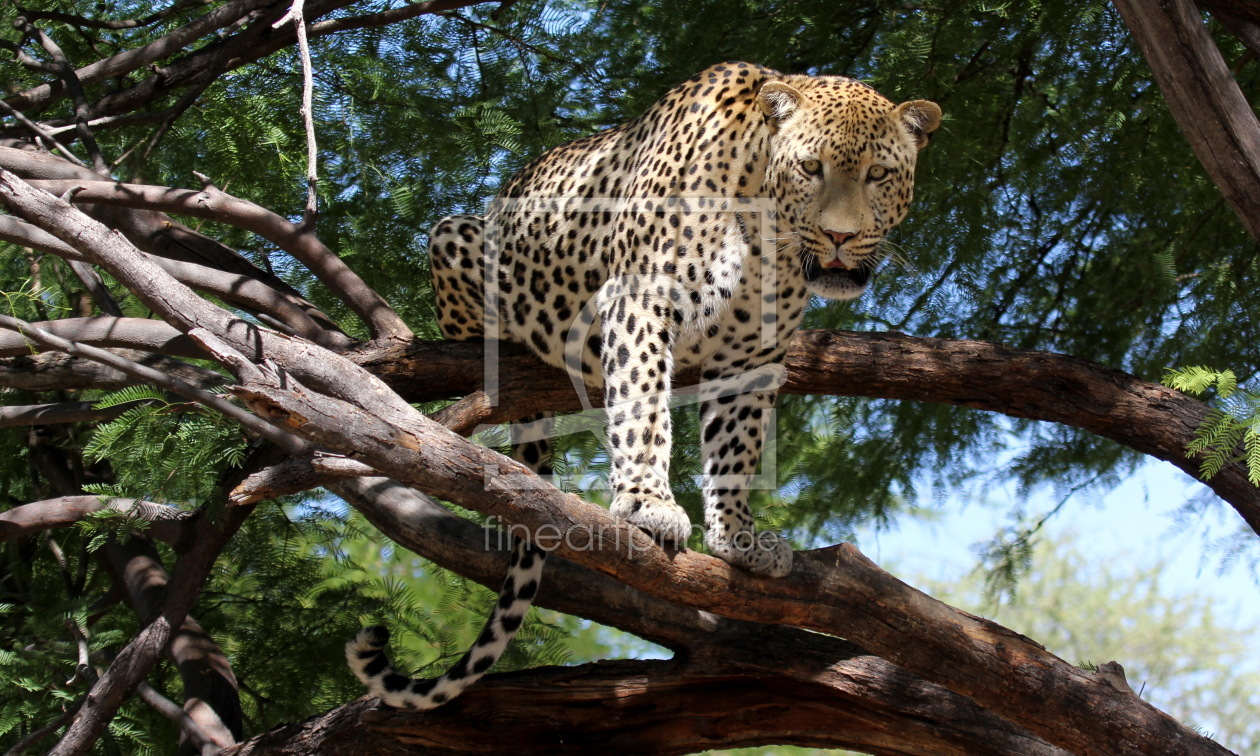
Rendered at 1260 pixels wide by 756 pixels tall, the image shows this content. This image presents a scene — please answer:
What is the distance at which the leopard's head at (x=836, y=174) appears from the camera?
520cm

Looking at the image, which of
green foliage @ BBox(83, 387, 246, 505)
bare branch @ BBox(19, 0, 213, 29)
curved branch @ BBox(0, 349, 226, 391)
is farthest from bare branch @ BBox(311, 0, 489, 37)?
green foliage @ BBox(83, 387, 246, 505)

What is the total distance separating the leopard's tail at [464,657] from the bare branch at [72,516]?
1.26 meters

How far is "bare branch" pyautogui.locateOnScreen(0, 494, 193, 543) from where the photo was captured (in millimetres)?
Result: 5664

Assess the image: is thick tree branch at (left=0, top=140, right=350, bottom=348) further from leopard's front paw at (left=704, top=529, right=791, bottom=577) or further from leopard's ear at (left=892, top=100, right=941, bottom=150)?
leopard's ear at (left=892, top=100, right=941, bottom=150)

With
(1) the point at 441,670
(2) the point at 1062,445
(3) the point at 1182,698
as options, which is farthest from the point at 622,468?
(3) the point at 1182,698

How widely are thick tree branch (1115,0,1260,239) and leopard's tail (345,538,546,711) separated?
3.52 meters

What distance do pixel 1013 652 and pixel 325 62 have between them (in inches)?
205

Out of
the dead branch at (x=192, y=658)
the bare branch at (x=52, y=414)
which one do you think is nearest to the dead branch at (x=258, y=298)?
the bare branch at (x=52, y=414)

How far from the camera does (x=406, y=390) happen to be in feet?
20.7

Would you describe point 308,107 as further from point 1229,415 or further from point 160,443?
point 1229,415

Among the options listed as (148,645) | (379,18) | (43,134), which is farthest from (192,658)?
(379,18)

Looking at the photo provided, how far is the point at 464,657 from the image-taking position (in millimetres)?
5539

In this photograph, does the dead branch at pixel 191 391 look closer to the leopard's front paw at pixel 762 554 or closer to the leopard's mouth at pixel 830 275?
the leopard's front paw at pixel 762 554

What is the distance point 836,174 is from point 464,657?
2786 millimetres
